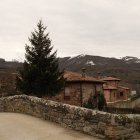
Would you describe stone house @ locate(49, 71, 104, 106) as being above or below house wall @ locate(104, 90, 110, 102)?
above

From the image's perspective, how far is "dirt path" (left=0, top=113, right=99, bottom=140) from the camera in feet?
35.3

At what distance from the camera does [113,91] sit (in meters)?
60.2

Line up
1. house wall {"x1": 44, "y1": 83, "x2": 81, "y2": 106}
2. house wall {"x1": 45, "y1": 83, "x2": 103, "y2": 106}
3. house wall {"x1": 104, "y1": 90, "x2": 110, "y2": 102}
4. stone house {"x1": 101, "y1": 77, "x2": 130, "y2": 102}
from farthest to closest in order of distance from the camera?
stone house {"x1": 101, "y1": 77, "x2": 130, "y2": 102} → house wall {"x1": 104, "y1": 90, "x2": 110, "y2": 102} → house wall {"x1": 44, "y1": 83, "x2": 81, "y2": 106} → house wall {"x1": 45, "y1": 83, "x2": 103, "y2": 106}

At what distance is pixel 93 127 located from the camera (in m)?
11.0

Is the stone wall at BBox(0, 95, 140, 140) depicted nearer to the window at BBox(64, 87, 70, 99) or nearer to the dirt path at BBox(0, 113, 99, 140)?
the dirt path at BBox(0, 113, 99, 140)

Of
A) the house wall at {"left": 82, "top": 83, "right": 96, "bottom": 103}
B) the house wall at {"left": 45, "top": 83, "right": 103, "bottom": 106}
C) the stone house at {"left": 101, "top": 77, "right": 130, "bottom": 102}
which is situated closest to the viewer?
the house wall at {"left": 45, "top": 83, "right": 103, "bottom": 106}

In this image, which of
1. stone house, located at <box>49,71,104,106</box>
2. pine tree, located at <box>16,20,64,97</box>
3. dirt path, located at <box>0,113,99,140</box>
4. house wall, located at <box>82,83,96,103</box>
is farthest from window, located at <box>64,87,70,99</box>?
dirt path, located at <box>0,113,99,140</box>

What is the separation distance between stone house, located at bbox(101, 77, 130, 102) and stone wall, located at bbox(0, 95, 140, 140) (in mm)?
43593

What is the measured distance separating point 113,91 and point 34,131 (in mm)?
49573

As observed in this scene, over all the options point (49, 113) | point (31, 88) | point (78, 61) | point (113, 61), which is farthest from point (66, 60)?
point (49, 113)

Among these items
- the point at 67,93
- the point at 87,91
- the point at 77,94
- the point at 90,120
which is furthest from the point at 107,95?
the point at 90,120

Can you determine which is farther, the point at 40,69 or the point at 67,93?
the point at 67,93

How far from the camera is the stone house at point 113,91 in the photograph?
58.1 meters

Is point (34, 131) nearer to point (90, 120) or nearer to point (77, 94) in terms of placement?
point (90, 120)
